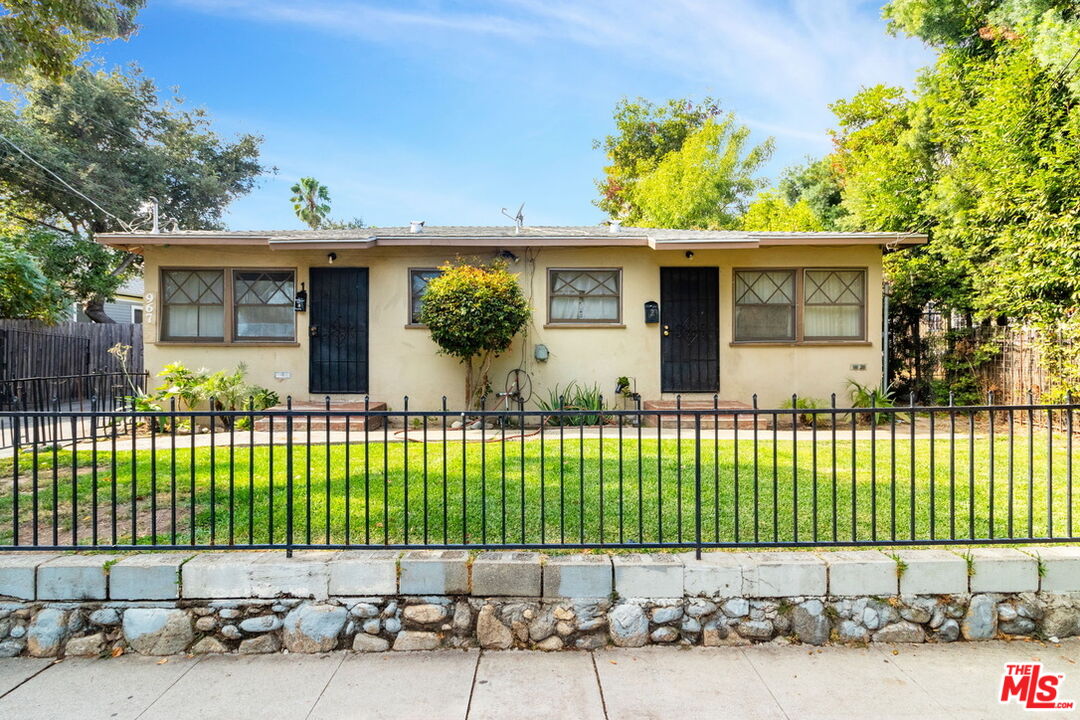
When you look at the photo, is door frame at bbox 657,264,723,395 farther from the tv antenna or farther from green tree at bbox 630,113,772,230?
green tree at bbox 630,113,772,230

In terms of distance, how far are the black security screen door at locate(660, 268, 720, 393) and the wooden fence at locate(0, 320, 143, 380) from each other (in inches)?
461

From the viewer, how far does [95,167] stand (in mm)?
17156

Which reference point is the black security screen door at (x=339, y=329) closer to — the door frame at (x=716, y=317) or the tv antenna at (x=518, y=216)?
the tv antenna at (x=518, y=216)

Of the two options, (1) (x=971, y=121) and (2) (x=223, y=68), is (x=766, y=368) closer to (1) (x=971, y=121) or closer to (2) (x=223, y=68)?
(1) (x=971, y=121)

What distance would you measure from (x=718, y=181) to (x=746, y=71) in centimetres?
861

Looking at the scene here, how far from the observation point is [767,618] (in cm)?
300

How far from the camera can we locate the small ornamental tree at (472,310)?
7.79m

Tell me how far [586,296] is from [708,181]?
1422cm

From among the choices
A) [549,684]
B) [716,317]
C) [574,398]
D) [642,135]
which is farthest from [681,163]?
[549,684]

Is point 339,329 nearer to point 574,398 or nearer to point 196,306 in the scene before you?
point 196,306

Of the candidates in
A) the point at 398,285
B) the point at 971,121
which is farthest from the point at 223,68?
the point at 971,121

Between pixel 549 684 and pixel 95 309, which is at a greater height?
pixel 95 309

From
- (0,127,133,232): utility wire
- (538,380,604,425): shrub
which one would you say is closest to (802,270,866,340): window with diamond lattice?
(538,380,604,425): shrub

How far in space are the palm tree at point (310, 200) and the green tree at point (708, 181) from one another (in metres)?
16.0
